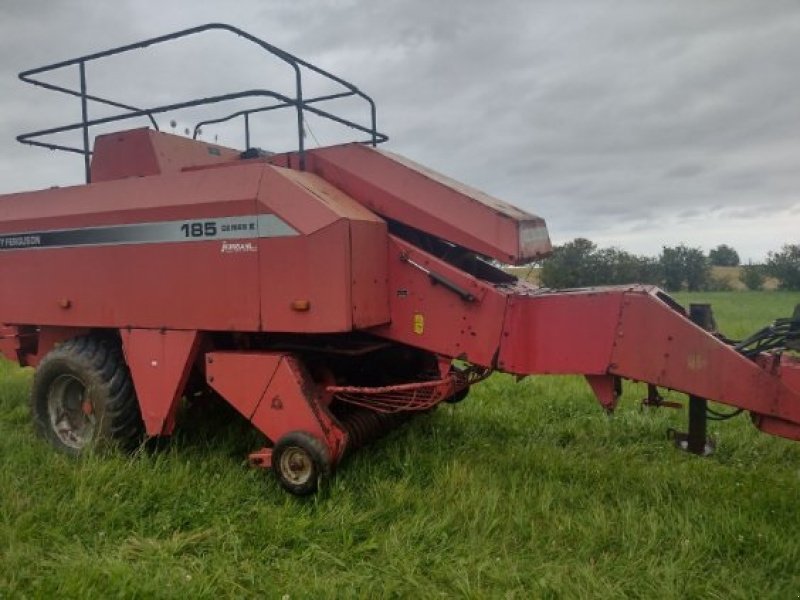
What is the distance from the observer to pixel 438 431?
198 inches

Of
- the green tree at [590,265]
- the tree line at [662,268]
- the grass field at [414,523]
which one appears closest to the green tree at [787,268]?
the tree line at [662,268]

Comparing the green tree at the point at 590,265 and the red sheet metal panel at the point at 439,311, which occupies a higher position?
the green tree at the point at 590,265

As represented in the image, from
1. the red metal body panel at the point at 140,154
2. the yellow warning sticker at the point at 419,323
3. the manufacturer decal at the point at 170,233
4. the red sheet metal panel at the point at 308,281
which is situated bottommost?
the yellow warning sticker at the point at 419,323

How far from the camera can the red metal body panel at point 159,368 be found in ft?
13.7

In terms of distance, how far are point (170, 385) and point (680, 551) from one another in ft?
10.3

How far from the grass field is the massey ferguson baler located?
322 mm

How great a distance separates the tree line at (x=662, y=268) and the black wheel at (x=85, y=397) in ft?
39.6

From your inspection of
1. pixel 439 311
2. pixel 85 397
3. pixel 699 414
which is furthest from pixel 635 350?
pixel 85 397

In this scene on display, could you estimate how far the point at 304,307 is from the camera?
148 inches

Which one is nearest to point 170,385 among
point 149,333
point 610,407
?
point 149,333

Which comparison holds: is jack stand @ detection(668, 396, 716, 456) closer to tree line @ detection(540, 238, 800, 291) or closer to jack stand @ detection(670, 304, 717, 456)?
jack stand @ detection(670, 304, 717, 456)

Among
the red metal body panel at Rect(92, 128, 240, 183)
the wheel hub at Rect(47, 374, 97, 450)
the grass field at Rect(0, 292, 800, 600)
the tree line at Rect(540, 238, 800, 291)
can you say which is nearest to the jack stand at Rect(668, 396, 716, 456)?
the grass field at Rect(0, 292, 800, 600)

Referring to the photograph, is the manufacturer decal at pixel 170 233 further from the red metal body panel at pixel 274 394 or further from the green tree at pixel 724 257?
the green tree at pixel 724 257

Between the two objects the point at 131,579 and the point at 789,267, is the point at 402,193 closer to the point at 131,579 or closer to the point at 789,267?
the point at 131,579
